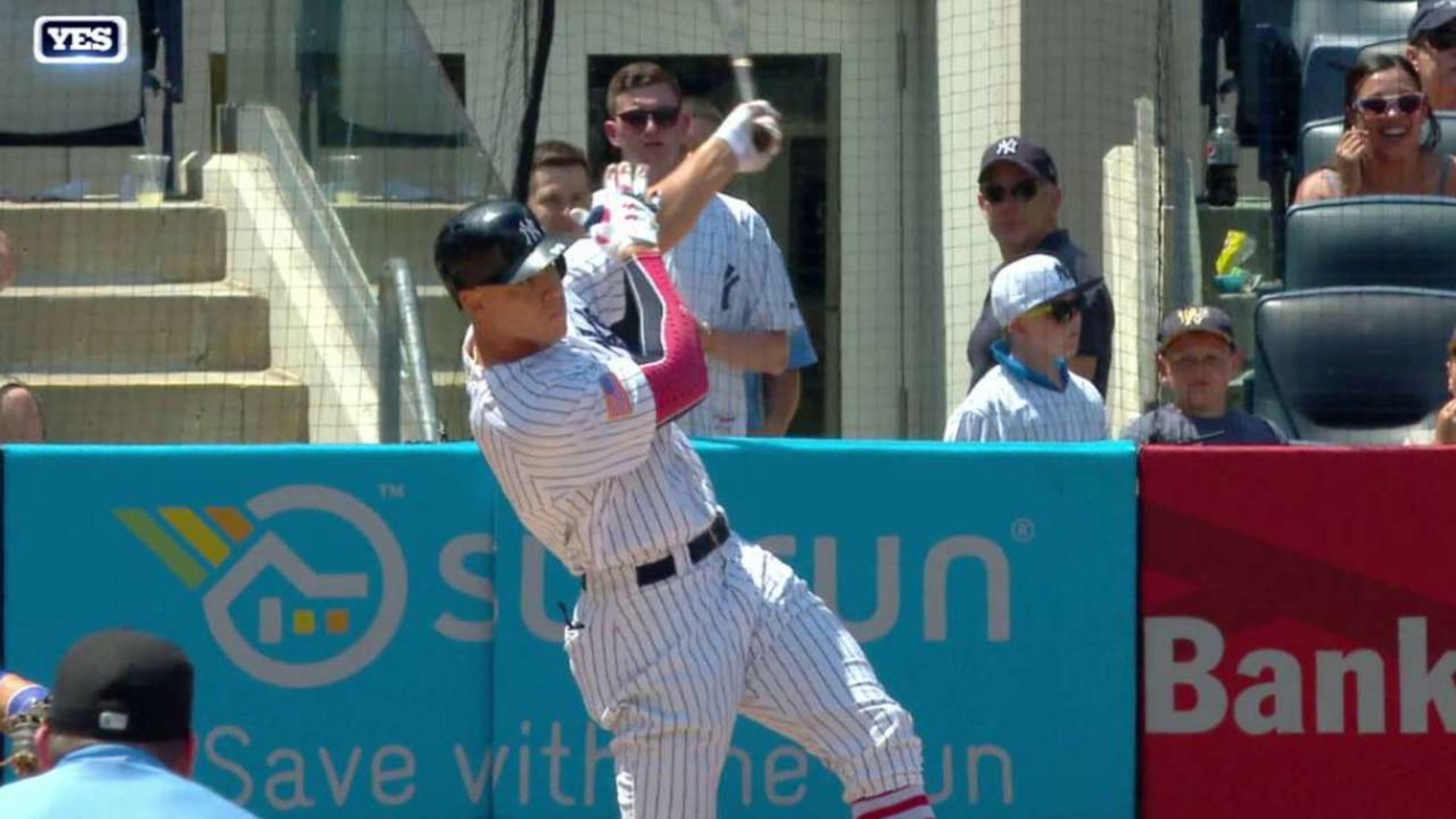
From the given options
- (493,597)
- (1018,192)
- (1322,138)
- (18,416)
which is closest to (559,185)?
(1018,192)

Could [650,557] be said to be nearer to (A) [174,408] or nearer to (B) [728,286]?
(B) [728,286]

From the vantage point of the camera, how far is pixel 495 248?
16.3 feet

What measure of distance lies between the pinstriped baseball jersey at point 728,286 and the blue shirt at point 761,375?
183 mm

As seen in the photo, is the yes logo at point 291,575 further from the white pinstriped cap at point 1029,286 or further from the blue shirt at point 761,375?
the white pinstriped cap at point 1029,286

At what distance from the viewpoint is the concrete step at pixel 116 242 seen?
386 inches

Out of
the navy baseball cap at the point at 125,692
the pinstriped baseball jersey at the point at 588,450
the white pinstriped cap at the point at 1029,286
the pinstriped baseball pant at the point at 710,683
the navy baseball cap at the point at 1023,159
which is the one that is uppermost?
the navy baseball cap at the point at 1023,159

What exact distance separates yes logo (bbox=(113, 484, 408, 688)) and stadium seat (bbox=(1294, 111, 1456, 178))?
3.94 metres

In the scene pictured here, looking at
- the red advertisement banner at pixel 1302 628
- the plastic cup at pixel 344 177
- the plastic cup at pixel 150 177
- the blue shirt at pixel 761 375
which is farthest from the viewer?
the plastic cup at pixel 150 177

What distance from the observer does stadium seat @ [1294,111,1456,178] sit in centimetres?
897

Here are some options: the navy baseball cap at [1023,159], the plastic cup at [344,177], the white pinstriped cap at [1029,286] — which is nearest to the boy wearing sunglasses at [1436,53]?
the navy baseball cap at [1023,159]

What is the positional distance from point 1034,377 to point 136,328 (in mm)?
3851

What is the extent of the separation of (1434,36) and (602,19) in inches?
154

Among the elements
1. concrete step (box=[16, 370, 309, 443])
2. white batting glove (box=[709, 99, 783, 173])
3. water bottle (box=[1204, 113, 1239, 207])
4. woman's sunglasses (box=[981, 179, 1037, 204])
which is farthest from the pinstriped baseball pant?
water bottle (box=[1204, 113, 1239, 207])

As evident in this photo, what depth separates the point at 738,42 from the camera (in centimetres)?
673
